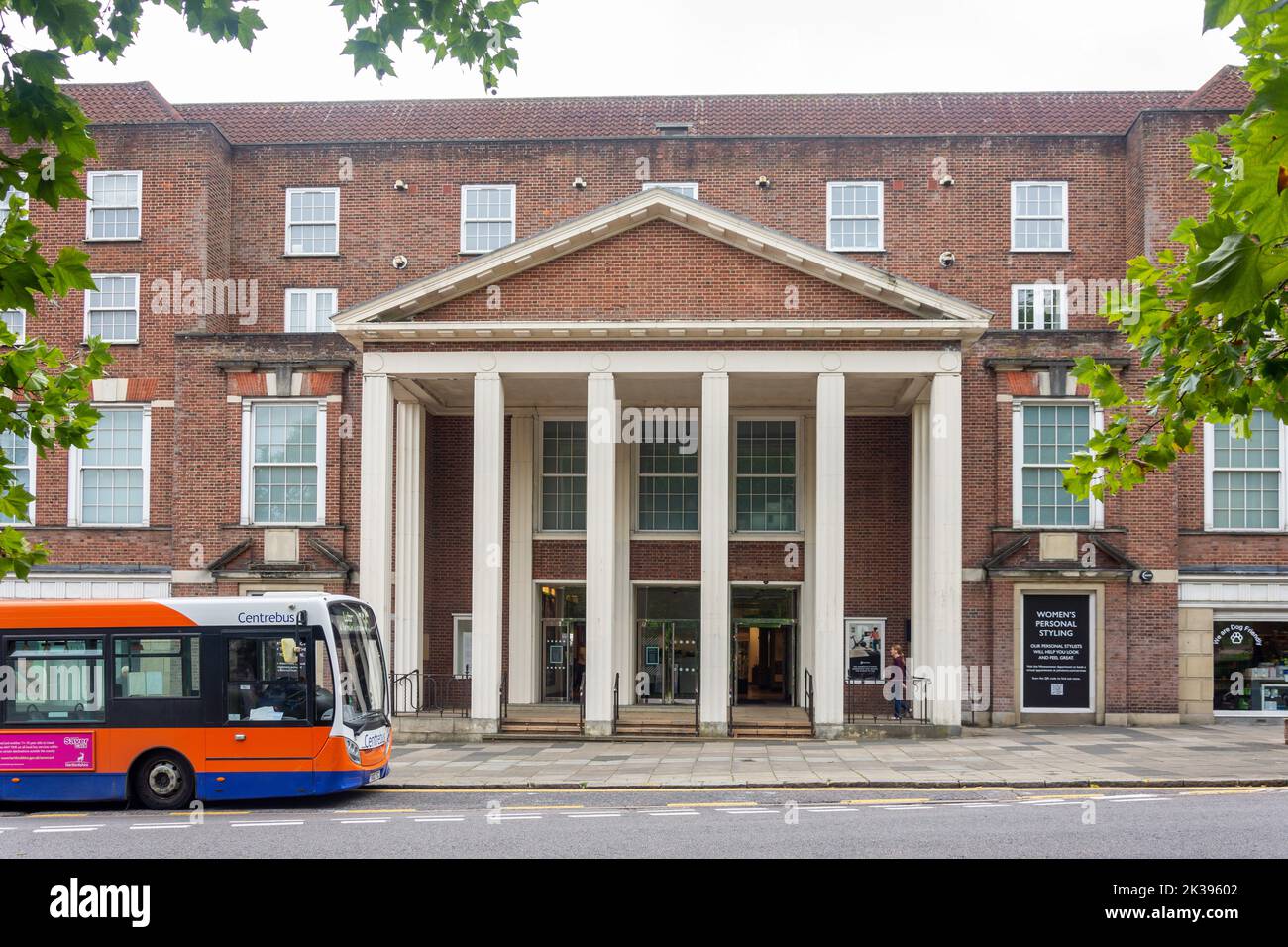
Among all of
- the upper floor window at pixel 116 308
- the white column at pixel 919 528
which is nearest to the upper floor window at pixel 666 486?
the white column at pixel 919 528

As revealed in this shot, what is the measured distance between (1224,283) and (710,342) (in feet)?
69.3

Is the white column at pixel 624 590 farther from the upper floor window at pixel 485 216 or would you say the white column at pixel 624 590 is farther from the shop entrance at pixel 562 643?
the upper floor window at pixel 485 216

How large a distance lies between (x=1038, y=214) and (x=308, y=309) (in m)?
18.5

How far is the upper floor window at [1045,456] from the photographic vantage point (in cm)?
2606

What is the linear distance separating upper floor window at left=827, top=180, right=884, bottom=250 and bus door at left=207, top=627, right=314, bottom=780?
1838cm

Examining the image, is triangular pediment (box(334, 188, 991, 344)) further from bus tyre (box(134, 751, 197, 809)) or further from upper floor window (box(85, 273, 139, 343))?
bus tyre (box(134, 751, 197, 809))

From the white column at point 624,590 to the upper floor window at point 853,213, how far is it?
7549 mm

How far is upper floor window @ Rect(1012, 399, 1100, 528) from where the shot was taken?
26062 millimetres

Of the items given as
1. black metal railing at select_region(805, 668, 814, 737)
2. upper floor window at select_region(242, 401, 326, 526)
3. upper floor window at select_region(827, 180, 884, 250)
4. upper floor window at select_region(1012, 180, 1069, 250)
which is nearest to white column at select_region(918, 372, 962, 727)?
black metal railing at select_region(805, 668, 814, 737)

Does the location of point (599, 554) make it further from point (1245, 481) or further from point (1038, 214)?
point (1245, 481)

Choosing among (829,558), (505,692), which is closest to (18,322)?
(505,692)

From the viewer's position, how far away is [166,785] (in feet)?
51.4

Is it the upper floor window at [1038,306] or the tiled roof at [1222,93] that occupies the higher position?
the tiled roof at [1222,93]

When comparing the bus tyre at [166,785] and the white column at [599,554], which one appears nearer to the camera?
the bus tyre at [166,785]
